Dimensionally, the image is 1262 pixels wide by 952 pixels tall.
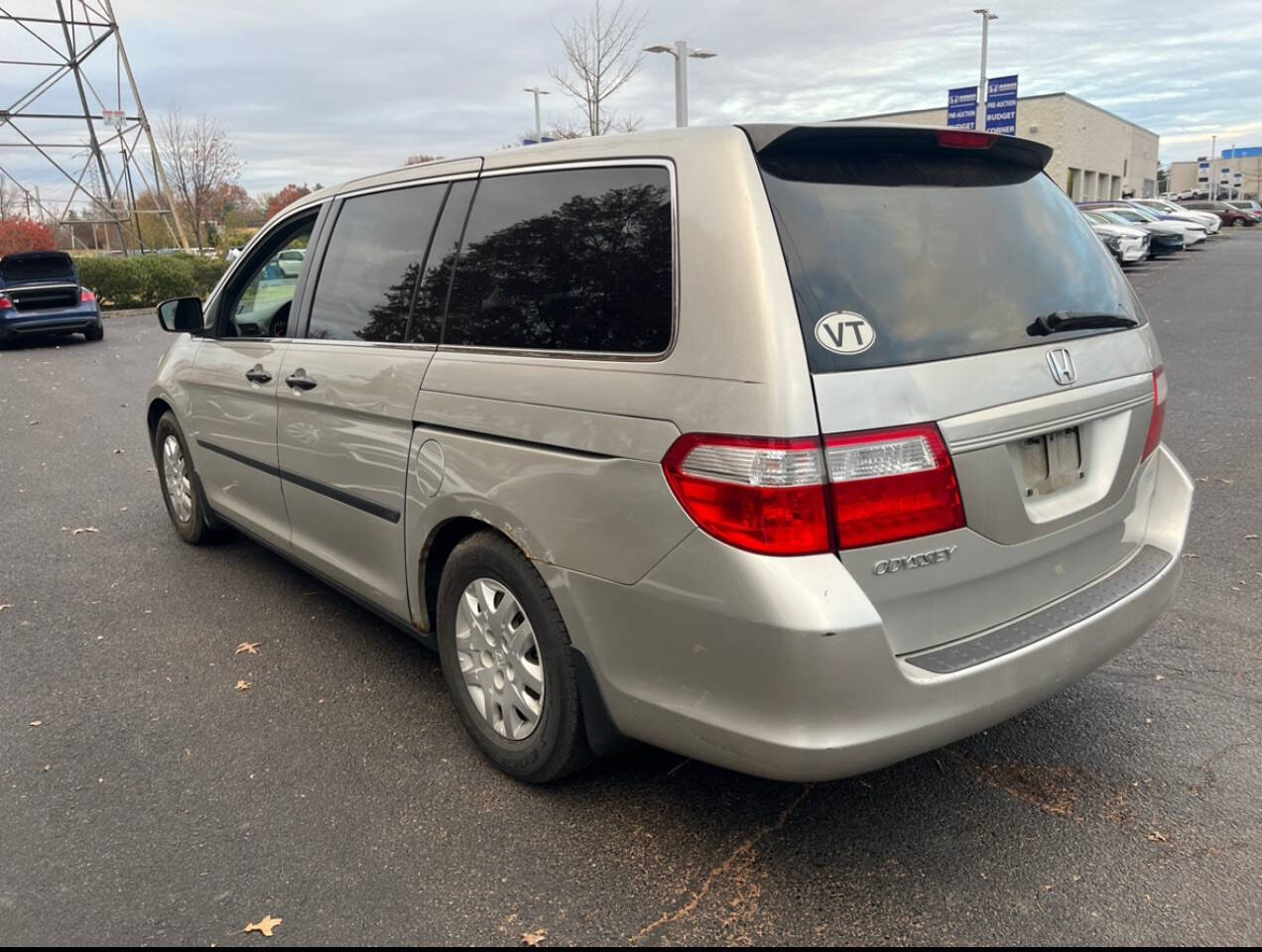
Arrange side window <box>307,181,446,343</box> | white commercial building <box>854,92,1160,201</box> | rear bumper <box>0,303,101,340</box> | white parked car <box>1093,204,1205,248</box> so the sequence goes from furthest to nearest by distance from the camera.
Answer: white commercial building <box>854,92,1160,201</box>, white parked car <box>1093,204,1205,248</box>, rear bumper <box>0,303,101,340</box>, side window <box>307,181,446,343</box>

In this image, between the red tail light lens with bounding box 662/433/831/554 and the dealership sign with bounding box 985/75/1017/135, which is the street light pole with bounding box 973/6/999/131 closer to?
the dealership sign with bounding box 985/75/1017/135

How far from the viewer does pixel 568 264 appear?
2869 millimetres

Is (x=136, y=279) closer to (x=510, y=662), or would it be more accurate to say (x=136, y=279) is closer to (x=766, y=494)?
(x=510, y=662)

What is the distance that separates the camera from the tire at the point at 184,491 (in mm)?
5391

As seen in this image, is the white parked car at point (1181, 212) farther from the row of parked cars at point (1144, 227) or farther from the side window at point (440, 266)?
the side window at point (440, 266)

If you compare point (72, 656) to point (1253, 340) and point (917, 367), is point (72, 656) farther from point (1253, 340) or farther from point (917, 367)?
point (1253, 340)

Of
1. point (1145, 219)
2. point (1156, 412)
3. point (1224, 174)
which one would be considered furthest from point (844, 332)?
point (1224, 174)

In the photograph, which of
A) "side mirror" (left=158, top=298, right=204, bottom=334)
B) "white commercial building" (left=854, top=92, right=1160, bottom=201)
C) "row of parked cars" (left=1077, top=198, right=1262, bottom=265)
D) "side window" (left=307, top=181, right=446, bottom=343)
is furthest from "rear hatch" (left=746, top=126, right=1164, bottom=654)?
"white commercial building" (left=854, top=92, right=1160, bottom=201)

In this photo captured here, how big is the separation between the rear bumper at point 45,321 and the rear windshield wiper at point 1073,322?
1879cm

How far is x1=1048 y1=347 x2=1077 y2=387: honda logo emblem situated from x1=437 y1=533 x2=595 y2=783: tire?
1506 mm

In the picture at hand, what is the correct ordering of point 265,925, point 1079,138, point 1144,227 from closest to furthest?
point 265,925 < point 1144,227 < point 1079,138

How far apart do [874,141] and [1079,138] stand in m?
58.3

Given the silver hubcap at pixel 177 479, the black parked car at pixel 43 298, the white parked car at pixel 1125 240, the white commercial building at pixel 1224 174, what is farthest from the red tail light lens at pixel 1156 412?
the white commercial building at pixel 1224 174

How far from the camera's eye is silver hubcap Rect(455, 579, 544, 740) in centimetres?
300
